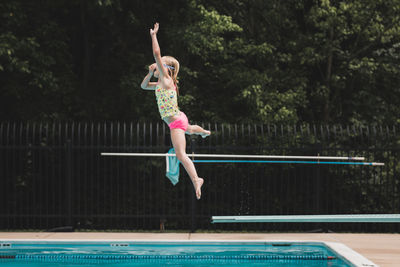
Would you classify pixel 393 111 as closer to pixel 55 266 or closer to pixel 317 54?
pixel 317 54

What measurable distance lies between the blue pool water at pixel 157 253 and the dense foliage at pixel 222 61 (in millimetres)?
4851

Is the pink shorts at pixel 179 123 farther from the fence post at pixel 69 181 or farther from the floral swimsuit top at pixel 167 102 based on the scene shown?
the fence post at pixel 69 181

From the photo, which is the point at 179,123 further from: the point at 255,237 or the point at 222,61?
the point at 222,61

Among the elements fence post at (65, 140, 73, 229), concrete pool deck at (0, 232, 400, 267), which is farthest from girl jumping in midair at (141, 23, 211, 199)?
fence post at (65, 140, 73, 229)

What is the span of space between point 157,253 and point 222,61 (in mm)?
7472

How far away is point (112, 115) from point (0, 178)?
4.40m

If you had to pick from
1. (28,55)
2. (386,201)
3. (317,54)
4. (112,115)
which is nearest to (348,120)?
(317,54)

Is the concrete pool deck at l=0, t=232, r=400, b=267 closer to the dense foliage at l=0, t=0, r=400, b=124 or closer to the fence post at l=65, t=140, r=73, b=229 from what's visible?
the fence post at l=65, t=140, r=73, b=229

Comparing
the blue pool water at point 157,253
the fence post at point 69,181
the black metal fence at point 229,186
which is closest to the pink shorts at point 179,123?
the blue pool water at point 157,253

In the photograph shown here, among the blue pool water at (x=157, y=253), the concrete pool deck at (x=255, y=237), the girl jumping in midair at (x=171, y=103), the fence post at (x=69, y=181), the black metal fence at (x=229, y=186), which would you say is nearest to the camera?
the girl jumping in midair at (x=171, y=103)

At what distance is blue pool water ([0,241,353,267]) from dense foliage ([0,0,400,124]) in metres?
4.85

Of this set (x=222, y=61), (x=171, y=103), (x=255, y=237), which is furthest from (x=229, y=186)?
(x=171, y=103)

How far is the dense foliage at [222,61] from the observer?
1375 cm

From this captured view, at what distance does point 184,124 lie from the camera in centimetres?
560
